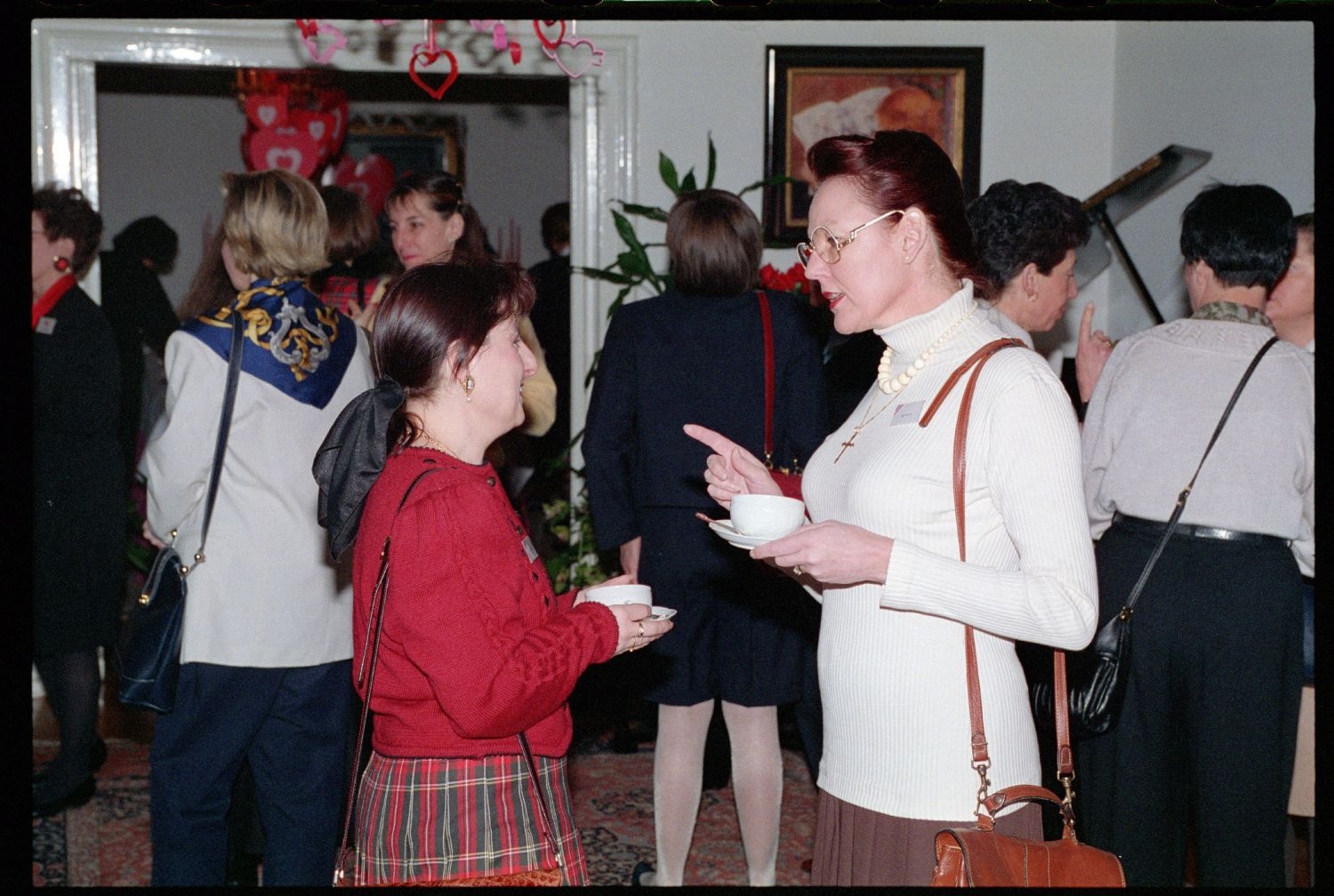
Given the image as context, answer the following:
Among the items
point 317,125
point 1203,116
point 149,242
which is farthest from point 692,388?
point 149,242

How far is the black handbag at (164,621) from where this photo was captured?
8.16 feet

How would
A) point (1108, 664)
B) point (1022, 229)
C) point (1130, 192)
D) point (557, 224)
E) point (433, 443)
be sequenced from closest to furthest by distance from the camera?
point (433, 443) → point (1108, 664) → point (1022, 229) → point (1130, 192) → point (557, 224)

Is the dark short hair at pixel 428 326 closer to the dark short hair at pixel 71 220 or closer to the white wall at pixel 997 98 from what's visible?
the dark short hair at pixel 71 220

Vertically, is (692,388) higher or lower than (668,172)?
lower

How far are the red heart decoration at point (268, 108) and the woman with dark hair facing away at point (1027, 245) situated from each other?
4159mm

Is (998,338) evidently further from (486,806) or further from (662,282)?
(662,282)

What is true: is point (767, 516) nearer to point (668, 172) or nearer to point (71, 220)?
point (71, 220)

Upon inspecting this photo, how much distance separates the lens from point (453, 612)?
1.61 m

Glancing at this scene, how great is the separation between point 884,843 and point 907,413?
585 millimetres

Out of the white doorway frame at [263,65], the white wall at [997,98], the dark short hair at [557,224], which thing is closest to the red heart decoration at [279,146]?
the white doorway frame at [263,65]

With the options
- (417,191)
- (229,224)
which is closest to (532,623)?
(229,224)

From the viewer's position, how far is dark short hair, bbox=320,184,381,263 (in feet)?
12.3

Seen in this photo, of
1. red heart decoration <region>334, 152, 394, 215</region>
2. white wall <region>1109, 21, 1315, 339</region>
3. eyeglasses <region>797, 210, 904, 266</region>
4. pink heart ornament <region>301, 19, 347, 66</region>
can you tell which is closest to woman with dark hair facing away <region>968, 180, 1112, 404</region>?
white wall <region>1109, 21, 1315, 339</region>

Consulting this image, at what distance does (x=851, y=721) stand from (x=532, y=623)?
0.47m
